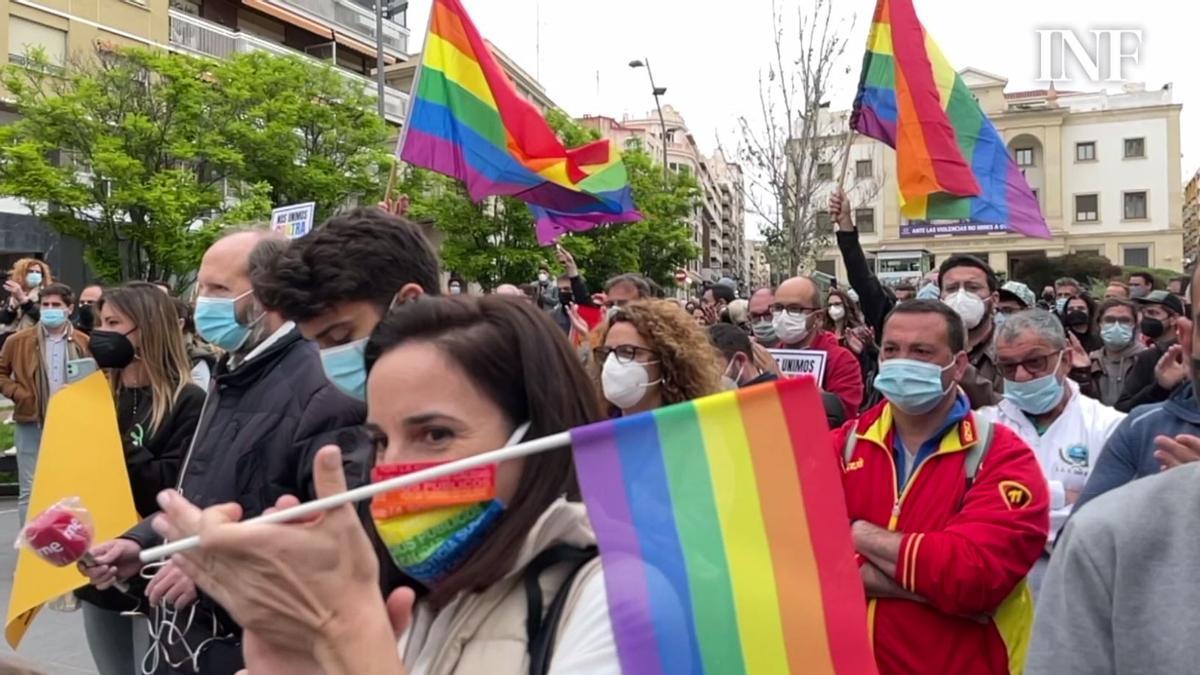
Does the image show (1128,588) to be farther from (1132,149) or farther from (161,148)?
(1132,149)

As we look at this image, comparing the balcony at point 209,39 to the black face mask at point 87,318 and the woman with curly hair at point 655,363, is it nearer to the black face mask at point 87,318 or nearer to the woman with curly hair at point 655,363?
the black face mask at point 87,318

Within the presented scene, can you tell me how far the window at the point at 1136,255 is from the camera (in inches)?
2611

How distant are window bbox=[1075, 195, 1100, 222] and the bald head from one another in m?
67.0

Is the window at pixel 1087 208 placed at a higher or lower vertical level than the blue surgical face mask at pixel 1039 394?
higher

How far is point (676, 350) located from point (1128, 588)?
2421mm

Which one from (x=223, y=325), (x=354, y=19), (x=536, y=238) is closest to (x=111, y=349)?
(x=223, y=325)

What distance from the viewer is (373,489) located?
1386 millimetres

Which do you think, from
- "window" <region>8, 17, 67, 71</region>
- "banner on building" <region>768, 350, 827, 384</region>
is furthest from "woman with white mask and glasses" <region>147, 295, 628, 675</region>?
"window" <region>8, 17, 67, 71</region>

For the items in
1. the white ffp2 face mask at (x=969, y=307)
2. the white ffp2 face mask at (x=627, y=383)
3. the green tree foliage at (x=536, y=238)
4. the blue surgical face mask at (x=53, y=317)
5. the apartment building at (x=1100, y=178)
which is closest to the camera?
the white ffp2 face mask at (x=627, y=383)

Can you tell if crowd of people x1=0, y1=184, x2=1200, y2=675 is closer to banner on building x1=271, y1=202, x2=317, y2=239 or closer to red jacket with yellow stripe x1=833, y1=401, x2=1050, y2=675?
red jacket with yellow stripe x1=833, y1=401, x2=1050, y2=675

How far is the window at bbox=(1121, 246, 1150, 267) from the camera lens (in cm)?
6631

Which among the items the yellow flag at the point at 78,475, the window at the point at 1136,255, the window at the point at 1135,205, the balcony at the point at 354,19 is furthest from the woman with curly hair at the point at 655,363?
the window at the point at 1135,205

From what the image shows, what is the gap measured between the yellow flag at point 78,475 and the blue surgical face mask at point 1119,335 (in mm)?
6003

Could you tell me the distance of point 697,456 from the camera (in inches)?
61.7
